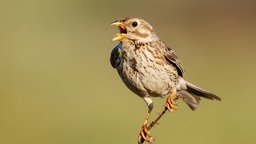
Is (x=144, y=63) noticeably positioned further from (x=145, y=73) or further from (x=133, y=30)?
(x=133, y=30)

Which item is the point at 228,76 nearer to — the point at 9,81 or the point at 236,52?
the point at 236,52

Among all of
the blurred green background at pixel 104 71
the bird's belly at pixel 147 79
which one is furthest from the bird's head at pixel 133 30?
the blurred green background at pixel 104 71

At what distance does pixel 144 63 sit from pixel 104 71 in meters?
9.07

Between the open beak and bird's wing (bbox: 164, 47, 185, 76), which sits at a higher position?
the open beak

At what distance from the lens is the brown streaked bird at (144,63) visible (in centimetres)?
970

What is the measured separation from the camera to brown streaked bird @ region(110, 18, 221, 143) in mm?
9703

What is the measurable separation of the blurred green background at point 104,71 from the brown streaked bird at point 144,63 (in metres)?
3.64

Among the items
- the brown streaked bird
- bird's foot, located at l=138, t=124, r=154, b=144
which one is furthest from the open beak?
bird's foot, located at l=138, t=124, r=154, b=144

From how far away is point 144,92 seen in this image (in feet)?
32.4

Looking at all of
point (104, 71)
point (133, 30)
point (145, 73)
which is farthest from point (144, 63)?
Answer: point (104, 71)

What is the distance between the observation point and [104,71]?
1892cm

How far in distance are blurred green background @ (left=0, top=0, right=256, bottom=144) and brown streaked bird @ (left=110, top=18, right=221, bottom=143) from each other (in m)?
3.64

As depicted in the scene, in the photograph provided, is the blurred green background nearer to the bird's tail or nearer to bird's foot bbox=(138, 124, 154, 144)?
the bird's tail

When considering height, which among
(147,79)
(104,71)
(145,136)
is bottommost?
(145,136)
